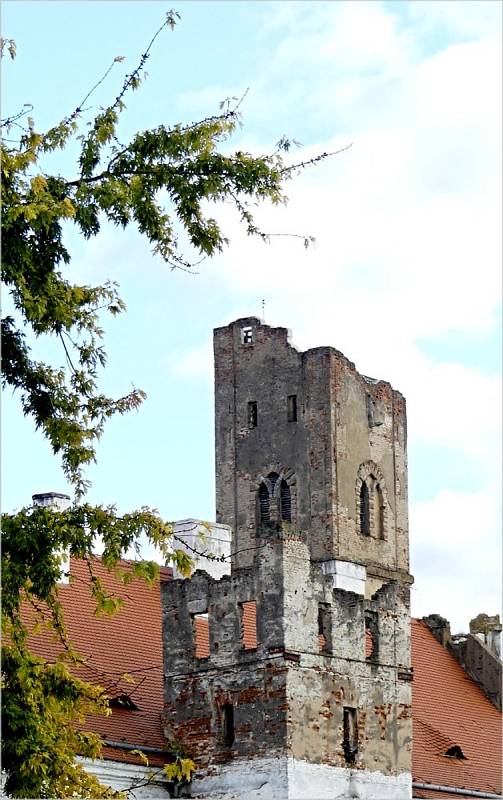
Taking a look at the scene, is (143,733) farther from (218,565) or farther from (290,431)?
(290,431)

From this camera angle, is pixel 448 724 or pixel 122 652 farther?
pixel 448 724

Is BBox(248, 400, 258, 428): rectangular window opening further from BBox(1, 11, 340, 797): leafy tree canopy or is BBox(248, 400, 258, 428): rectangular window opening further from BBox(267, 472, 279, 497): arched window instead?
BBox(1, 11, 340, 797): leafy tree canopy

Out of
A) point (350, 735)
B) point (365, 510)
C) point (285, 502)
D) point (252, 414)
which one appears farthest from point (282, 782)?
point (252, 414)

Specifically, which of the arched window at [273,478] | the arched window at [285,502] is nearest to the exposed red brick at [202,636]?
the arched window at [285,502]

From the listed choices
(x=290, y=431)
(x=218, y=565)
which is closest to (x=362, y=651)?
(x=218, y=565)

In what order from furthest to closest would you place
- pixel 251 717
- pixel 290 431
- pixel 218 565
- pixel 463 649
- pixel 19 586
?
pixel 290 431 < pixel 463 649 < pixel 218 565 < pixel 251 717 < pixel 19 586

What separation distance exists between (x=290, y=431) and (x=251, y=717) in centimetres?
1487

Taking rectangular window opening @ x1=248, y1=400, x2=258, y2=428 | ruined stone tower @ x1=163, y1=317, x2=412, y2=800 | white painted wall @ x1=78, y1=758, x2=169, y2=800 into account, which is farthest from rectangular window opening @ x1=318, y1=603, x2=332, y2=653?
rectangular window opening @ x1=248, y1=400, x2=258, y2=428

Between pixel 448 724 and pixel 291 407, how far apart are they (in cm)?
980

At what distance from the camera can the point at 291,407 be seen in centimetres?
4172

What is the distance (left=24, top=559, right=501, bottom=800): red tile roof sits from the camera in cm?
2775

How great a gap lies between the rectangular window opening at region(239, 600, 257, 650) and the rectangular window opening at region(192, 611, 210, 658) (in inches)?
22.4

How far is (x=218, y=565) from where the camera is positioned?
33.4 m

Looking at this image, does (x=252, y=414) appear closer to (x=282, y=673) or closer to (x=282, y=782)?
(x=282, y=673)
